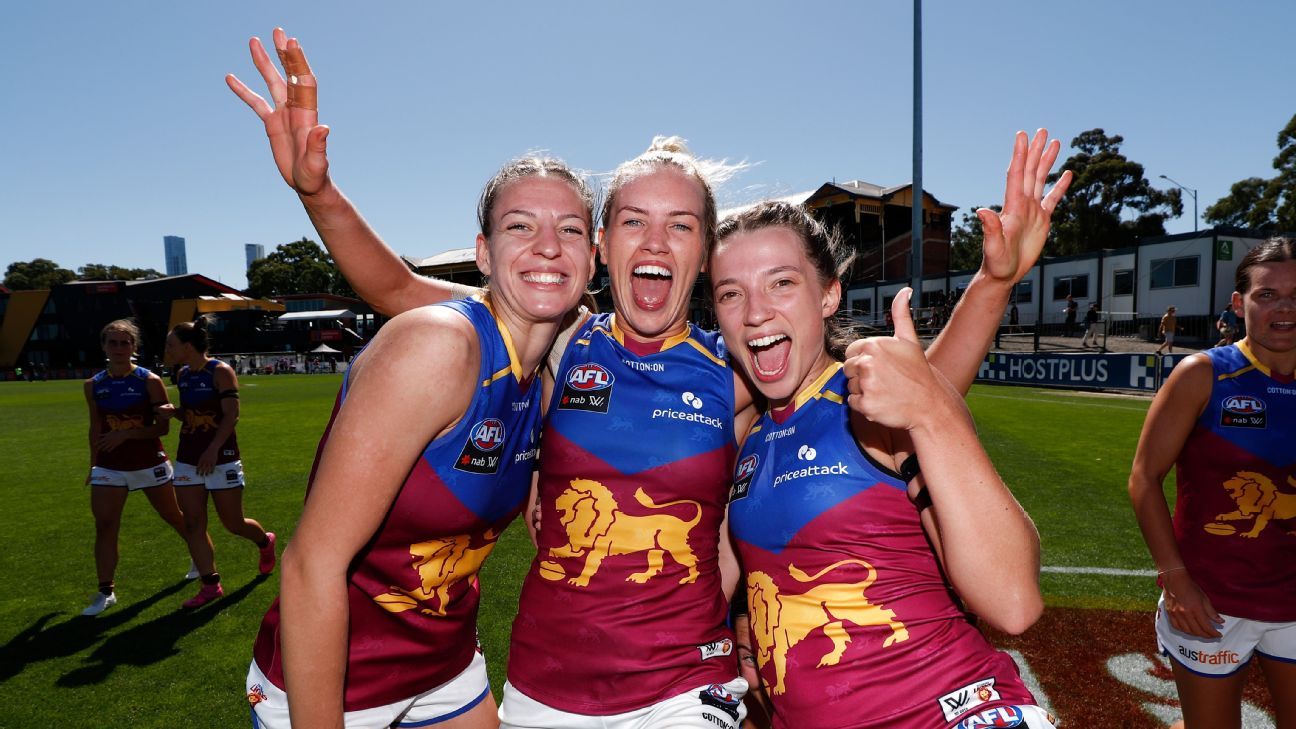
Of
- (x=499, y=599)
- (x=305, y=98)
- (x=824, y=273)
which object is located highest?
(x=305, y=98)

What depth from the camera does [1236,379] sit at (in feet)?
11.0

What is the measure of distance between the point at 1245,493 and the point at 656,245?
10.2 feet

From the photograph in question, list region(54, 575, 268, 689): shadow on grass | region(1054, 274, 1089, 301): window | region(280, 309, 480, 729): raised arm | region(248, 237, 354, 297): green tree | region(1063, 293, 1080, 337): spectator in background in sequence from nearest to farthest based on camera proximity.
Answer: region(280, 309, 480, 729): raised arm < region(54, 575, 268, 689): shadow on grass < region(1063, 293, 1080, 337): spectator in background < region(1054, 274, 1089, 301): window < region(248, 237, 354, 297): green tree

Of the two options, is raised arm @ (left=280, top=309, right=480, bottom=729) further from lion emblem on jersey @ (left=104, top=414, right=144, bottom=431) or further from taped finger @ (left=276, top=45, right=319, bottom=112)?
lion emblem on jersey @ (left=104, top=414, right=144, bottom=431)

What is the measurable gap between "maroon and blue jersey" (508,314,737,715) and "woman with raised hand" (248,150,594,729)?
22 cm

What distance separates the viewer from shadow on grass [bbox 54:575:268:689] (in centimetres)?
508

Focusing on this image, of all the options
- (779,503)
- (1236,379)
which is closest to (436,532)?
(779,503)

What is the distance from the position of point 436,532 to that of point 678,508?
845 millimetres

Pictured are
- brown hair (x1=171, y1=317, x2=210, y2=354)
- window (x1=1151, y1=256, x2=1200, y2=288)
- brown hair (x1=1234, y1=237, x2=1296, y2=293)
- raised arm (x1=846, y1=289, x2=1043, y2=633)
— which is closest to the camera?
raised arm (x1=846, y1=289, x2=1043, y2=633)

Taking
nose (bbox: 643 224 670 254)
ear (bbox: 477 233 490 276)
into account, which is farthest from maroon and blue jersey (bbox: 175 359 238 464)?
nose (bbox: 643 224 670 254)

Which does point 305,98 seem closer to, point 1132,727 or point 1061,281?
point 1132,727

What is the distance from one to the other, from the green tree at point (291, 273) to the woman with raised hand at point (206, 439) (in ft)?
295

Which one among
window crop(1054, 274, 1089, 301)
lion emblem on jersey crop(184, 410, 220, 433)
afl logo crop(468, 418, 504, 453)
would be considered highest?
window crop(1054, 274, 1089, 301)

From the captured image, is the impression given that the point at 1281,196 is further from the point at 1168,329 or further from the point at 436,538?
the point at 436,538
